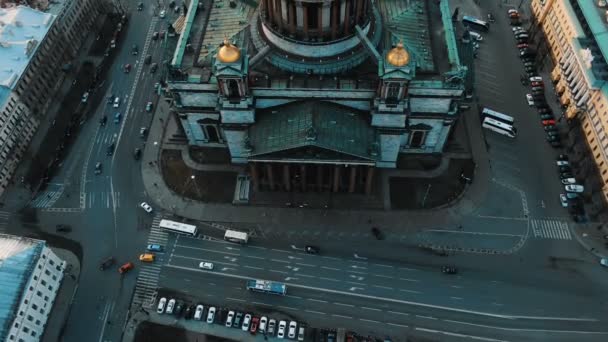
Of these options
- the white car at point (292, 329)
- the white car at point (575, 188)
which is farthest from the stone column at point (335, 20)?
the white car at point (575, 188)

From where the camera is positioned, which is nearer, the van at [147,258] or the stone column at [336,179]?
the van at [147,258]

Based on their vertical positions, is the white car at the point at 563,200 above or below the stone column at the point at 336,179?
above

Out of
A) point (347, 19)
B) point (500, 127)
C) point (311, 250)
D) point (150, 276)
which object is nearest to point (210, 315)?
point (150, 276)

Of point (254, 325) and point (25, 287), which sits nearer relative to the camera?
point (25, 287)

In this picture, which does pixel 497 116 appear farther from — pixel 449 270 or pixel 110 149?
pixel 110 149

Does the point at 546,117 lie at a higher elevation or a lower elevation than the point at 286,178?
higher

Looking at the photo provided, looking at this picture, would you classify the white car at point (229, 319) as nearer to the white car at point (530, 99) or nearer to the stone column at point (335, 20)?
the stone column at point (335, 20)
